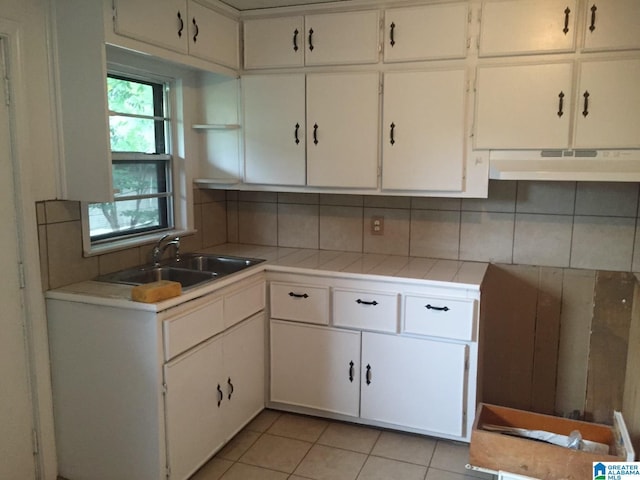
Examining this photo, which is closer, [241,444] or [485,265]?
[241,444]

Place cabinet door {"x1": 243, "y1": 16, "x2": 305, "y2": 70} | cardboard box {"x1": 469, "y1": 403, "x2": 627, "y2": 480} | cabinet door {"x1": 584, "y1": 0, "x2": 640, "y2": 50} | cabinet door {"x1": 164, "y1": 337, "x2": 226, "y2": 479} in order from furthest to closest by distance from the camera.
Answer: cabinet door {"x1": 243, "y1": 16, "x2": 305, "y2": 70} < cabinet door {"x1": 584, "y1": 0, "x2": 640, "y2": 50} < cabinet door {"x1": 164, "y1": 337, "x2": 226, "y2": 479} < cardboard box {"x1": 469, "y1": 403, "x2": 627, "y2": 480}

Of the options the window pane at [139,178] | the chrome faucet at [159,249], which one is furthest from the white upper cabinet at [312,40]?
the chrome faucet at [159,249]

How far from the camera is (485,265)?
3.07 meters

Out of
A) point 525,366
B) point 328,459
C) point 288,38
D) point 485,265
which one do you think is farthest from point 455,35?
point 328,459

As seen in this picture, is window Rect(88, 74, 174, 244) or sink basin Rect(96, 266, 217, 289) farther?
window Rect(88, 74, 174, 244)

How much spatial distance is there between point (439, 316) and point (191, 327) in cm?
123

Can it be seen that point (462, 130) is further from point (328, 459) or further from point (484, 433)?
point (328, 459)

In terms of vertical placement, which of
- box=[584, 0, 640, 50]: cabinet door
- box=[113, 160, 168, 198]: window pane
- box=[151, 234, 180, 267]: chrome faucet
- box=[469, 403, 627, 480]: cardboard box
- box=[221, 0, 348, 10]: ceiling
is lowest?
box=[469, 403, 627, 480]: cardboard box

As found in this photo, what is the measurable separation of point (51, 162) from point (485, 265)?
2323 mm

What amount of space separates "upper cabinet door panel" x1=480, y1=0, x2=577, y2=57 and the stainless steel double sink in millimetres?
1741

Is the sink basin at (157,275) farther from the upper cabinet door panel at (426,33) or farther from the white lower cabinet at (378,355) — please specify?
the upper cabinet door panel at (426,33)

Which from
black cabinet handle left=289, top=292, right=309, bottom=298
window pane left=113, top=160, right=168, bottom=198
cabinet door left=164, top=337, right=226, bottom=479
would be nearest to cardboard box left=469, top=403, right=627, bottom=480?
black cabinet handle left=289, top=292, right=309, bottom=298

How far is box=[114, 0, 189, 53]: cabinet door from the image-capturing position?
234 cm

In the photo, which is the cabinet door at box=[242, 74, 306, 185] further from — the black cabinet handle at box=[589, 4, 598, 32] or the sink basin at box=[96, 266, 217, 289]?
the black cabinet handle at box=[589, 4, 598, 32]
